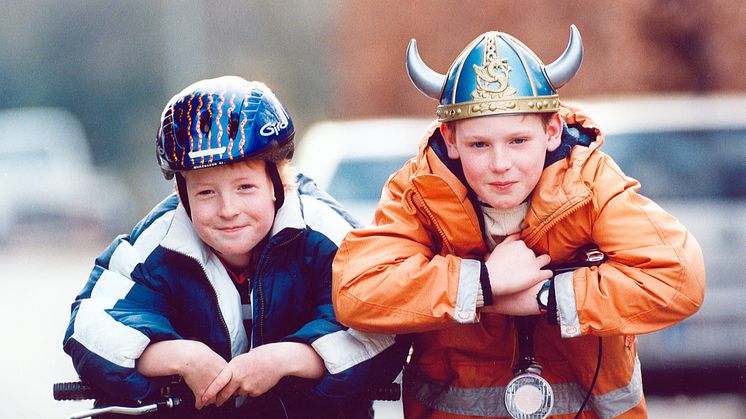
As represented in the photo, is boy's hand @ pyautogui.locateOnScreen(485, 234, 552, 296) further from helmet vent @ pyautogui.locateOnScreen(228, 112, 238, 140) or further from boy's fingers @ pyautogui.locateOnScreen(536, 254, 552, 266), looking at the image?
helmet vent @ pyautogui.locateOnScreen(228, 112, 238, 140)

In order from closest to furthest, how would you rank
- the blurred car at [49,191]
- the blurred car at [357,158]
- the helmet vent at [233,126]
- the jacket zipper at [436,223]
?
the jacket zipper at [436,223], the helmet vent at [233,126], the blurred car at [357,158], the blurred car at [49,191]

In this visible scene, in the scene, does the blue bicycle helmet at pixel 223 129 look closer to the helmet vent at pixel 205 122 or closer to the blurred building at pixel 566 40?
the helmet vent at pixel 205 122

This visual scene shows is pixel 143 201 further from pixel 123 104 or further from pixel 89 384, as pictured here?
pixel 89 384

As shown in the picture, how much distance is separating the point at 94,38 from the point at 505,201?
99.9ft

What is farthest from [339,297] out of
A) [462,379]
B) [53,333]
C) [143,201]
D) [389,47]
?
[143,201]

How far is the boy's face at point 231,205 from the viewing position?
3.94 m

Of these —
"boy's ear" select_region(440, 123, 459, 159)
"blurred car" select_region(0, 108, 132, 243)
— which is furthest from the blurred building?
"blurred car" select_region(0, 108, 132, 243)

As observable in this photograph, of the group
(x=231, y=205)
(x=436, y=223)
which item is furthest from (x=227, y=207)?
(x=436, y=223)

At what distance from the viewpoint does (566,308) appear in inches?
138

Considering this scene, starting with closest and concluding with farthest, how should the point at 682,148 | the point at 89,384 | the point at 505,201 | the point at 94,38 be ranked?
the point at 505,201 → the point at 89,384 → the point at 682,148 → the point at 94,38

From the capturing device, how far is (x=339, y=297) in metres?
3.65

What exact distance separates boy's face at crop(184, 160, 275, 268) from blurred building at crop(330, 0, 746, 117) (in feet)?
16.7

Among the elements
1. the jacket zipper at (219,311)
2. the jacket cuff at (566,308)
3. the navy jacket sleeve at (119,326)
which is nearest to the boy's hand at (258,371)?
the jacket zipper at (219,311)

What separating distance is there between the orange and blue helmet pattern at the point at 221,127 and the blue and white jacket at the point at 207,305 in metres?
0.23
